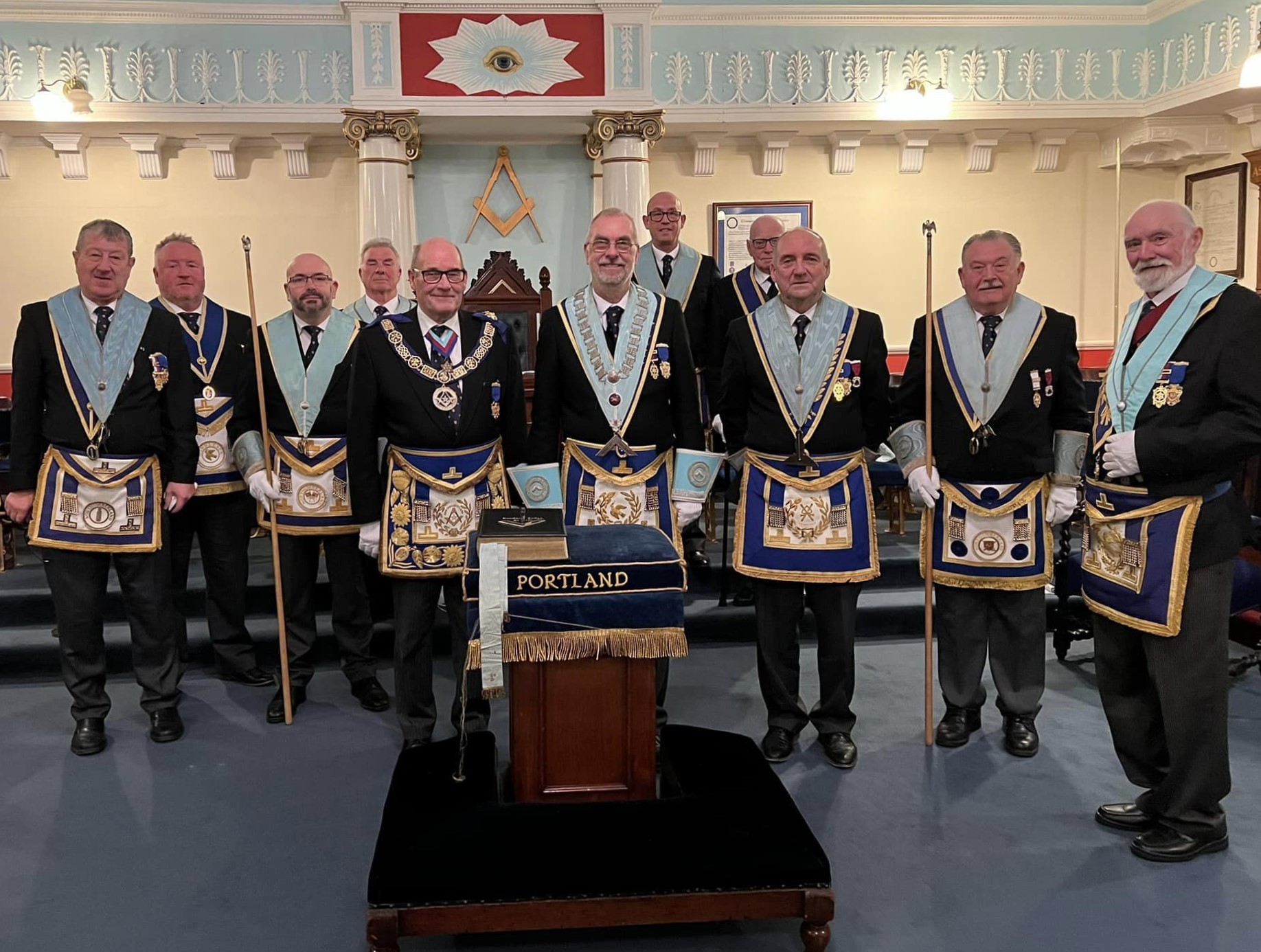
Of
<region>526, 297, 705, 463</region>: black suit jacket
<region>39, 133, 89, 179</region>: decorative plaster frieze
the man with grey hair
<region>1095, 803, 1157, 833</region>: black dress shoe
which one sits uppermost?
<region>39, 133, 89, 179</region>: decorative plaster frieze

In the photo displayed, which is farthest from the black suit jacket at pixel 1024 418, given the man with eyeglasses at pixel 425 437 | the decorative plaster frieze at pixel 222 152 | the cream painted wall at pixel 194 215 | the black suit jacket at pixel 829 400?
the decorative plaster frieze at pixel 222 152

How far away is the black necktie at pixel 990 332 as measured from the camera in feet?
10.4

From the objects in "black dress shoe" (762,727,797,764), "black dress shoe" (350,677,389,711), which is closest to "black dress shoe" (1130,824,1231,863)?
"black dress shoe" (762,727,797,764)

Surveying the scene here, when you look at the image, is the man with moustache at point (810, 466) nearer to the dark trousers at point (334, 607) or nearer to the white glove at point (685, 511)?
the white glove at point (685, 511)

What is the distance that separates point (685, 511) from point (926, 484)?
0.75m

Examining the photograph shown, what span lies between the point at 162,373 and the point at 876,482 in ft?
11.2

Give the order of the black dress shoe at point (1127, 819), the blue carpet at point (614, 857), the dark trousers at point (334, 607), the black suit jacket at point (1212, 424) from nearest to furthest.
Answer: the blue carpet at point (614, 857), the black suit jacket at point (1212, 424), the black dress shoe at point (1127, 819), the dark trousers at point (334, 607)

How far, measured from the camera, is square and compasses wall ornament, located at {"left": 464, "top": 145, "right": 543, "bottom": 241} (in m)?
7.20

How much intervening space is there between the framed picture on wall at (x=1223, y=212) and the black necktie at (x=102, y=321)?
695 cm

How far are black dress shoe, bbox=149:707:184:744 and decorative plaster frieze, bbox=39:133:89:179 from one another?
490 centimetres

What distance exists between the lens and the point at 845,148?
7477 mm

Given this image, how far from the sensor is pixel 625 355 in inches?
125

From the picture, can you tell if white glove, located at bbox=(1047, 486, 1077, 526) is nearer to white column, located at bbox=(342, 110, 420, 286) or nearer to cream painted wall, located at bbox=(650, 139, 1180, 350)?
white column, located at bbox=(342, 110, 420, 286)

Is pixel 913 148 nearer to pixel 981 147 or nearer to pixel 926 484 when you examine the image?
pixel 981 147
